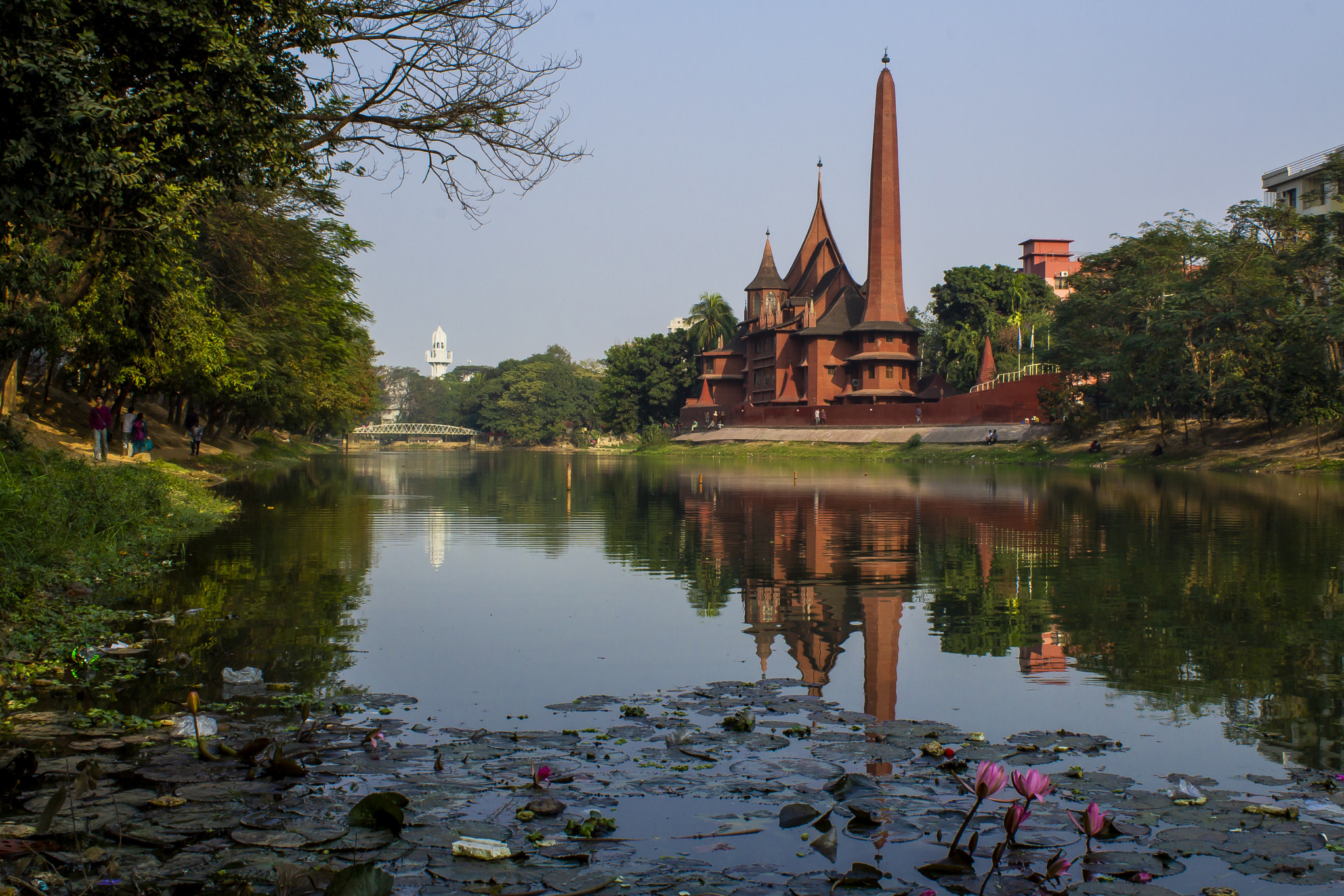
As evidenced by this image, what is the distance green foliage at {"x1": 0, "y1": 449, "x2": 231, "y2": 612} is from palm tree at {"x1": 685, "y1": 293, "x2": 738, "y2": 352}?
85774 millimetres

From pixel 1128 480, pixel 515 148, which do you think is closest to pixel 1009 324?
pixel 1128 480

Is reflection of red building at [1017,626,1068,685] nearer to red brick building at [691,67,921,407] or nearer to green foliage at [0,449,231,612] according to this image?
green foliage at [0,449,231,612]

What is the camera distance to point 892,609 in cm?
1155

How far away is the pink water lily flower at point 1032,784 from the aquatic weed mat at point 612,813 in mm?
440

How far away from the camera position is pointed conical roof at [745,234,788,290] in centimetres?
9638

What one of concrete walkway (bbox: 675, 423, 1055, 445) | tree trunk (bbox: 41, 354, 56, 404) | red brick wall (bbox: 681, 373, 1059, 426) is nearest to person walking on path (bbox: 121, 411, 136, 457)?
tree trunk (bbox: 41, 354, 56, 404)

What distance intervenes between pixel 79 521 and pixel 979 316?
8481 cm

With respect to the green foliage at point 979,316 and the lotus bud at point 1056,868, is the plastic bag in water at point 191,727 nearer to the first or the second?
the lotus bud at point 1056,868

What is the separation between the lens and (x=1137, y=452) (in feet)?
171

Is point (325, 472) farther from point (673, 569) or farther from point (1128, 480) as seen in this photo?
point (673, 569)

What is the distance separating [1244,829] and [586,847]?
308cm

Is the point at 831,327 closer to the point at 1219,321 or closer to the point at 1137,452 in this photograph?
the point at 1137,452

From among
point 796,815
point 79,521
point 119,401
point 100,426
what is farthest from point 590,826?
point 119,401

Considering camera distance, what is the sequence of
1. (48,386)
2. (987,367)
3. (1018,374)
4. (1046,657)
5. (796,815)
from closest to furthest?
(796,815) < (1046,657) < (48,386) < (1018,374) < (987,367)
